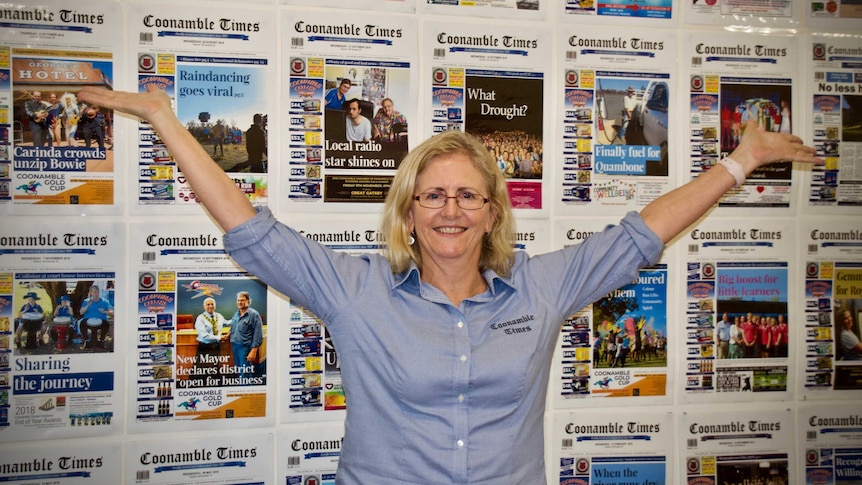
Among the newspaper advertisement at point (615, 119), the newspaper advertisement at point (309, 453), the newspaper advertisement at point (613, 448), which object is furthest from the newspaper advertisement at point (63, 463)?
the newspaper advertisement at point (615, 119)

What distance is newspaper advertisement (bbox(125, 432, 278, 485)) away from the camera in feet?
6.91

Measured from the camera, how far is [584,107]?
7.63 ft

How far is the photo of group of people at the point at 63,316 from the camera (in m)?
2.04

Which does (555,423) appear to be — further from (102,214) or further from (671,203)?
Answer: (102,214)

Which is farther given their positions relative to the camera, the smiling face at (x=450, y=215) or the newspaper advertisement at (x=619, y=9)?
the newspaper advertisement at (x=619, y=9)

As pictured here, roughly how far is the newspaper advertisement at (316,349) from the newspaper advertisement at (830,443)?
6.06 feet

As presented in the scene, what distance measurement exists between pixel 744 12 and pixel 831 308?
1.23 meters

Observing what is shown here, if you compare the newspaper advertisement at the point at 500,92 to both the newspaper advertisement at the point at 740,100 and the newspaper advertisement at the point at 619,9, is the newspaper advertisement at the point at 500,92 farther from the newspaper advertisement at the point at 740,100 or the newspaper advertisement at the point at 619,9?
the newspaper advertisement at the point at 740,100

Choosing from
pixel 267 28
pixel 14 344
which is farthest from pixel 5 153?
pixel 267 28

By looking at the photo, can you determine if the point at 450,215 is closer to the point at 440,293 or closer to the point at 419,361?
the point at 440,293

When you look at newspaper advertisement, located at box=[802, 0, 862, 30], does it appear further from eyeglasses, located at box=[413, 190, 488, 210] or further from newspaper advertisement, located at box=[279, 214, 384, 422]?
newspaper advertisement, located at box=[279, 214, 384, 422]

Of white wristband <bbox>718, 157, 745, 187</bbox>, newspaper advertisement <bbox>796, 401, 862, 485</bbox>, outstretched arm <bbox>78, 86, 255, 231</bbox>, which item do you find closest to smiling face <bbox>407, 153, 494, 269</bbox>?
A: outstretched arm <bbox>78, 86, 255, 231</bbox>

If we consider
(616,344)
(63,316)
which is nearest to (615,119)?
(616,344)

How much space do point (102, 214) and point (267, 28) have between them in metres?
0.85
